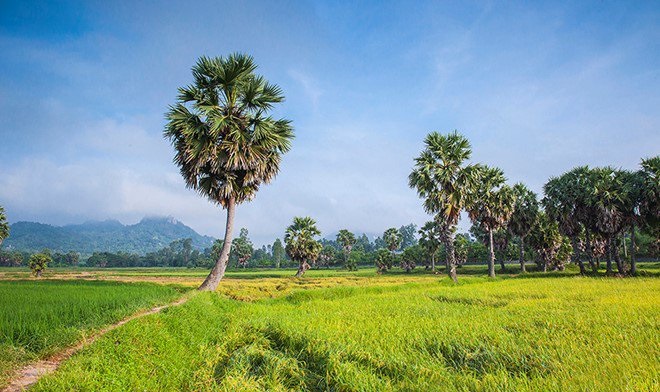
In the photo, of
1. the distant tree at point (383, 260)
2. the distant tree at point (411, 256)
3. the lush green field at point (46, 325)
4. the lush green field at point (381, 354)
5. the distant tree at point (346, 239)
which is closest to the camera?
the lush green field at point (381, 354)

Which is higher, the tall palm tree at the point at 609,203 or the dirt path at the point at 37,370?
the tall palm tree at the point at 609,203

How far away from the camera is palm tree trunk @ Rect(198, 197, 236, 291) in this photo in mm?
20391

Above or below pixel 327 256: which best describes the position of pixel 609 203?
above

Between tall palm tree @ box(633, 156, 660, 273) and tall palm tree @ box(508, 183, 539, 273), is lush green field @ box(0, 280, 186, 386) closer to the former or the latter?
tall palm tree @ box(633, 156, 660, 273)

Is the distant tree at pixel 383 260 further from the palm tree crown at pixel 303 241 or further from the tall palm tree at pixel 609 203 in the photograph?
the tall palm tree at pixel 609 203

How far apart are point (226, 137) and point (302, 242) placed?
42.3 meters

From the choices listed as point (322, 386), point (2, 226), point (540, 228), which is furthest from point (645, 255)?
point (2, 226)

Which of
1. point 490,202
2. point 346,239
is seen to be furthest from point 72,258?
point 490,202

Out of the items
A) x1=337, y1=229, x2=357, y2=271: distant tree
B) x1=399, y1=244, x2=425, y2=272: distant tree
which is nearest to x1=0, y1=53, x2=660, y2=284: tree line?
x1=399, y1=244, x2=425, y2=272: distant tree

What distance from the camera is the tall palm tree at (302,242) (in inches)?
2386

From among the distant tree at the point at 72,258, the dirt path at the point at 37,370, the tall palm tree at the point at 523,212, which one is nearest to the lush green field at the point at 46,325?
the dirt path at the point at 37,370

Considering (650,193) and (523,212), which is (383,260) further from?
(650,193)

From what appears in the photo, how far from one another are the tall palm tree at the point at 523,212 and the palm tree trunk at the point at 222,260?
4642 centimetres

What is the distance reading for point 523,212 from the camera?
51219mm
